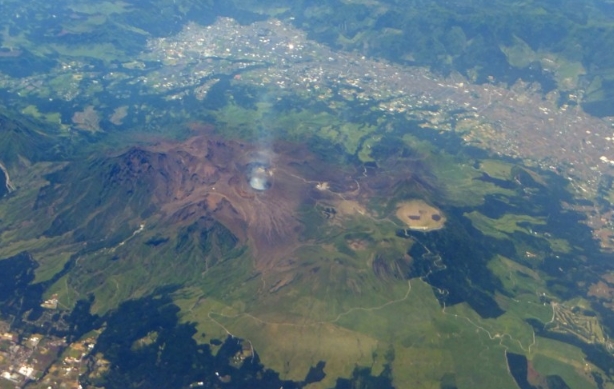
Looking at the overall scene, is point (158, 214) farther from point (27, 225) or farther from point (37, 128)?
point (37, 128)

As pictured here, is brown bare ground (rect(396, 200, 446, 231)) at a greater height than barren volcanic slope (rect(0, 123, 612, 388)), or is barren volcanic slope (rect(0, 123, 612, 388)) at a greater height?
brown bare ground (rect(396, 200, 446, 231))

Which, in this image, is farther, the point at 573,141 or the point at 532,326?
the point at 573,141

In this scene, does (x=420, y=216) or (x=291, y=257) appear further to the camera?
(x=420, y=216)

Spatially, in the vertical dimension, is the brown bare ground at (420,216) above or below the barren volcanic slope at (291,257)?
A: above

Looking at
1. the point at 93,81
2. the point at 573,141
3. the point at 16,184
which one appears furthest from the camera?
the point at 93,81

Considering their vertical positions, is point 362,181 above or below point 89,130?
above

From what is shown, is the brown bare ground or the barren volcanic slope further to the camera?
the brown bare ground

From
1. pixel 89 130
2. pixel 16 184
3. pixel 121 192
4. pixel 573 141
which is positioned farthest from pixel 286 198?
pixel 573 141

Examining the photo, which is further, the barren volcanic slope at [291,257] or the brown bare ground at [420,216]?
the brown bare ground at [420,216]

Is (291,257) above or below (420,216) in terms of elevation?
below

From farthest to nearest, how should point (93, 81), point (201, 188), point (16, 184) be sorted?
point (93, 81) < point (16, 184) < point (201, 188)

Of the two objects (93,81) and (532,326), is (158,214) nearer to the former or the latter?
(532,326)
